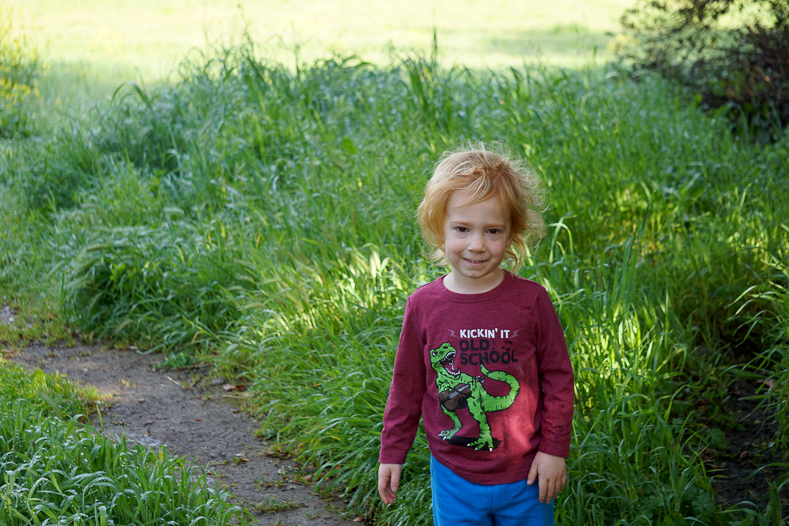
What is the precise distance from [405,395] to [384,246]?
221 cm

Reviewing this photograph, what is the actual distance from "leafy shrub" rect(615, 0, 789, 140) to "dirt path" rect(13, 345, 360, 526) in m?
4.59

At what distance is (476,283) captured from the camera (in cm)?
196

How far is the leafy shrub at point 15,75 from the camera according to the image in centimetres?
859

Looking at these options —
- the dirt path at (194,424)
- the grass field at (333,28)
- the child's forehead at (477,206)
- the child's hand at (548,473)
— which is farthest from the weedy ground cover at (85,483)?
the grass field at (333,28)

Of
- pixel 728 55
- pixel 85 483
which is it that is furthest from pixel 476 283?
pixel 728 55

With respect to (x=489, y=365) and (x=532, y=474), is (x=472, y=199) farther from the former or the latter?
(x=532, y=474)

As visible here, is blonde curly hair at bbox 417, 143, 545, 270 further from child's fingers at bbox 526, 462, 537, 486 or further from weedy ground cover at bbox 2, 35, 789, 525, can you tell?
weedy ground cover at bbox 2, 35, 789, 525

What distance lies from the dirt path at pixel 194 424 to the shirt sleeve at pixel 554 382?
1.17m

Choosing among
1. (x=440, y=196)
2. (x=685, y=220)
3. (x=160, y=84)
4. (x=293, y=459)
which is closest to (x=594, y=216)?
(x=685, y=220)

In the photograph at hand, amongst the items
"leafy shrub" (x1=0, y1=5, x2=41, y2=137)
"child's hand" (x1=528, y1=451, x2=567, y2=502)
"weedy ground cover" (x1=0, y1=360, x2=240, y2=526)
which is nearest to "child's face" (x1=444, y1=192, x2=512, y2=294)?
"child's hand" (x1=528, y1=451, x2=567, y2=502)

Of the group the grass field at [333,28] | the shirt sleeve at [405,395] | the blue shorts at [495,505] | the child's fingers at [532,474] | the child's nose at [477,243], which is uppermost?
the grass field at [333,28]

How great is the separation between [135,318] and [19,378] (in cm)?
113

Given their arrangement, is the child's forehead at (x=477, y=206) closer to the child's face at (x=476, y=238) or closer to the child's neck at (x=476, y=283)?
the child's face at (x=476, y=238)

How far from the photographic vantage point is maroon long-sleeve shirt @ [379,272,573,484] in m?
1.89
